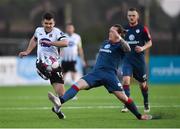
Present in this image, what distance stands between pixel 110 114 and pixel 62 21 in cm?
2682

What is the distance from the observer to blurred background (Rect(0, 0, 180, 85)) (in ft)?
115

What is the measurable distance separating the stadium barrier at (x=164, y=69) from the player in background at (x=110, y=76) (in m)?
21.3

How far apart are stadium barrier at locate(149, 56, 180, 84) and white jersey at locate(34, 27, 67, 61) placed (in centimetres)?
2066

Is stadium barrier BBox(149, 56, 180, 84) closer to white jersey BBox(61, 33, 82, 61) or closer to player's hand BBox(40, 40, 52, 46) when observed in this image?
white jersey BBox(61, 33, 82, 61)

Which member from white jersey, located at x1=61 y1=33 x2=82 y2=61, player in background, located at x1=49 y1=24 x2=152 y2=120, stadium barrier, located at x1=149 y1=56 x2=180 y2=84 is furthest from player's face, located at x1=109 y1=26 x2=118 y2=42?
stadium barrier, located at x1=149 y1=56 x2=180 y2=84

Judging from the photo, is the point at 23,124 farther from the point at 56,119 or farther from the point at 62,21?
the point at 62,21

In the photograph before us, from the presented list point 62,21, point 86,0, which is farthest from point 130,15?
point 86,0

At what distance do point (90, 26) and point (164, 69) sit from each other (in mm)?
14277

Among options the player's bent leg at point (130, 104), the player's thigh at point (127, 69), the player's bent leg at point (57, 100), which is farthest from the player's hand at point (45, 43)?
the player's thigh at point (127, 69)

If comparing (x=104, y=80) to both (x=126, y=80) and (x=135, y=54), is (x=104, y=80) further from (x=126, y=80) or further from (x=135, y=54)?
(x=135, y=54)

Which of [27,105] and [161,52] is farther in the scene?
[161,52]

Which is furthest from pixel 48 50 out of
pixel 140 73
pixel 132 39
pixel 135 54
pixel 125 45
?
pixel 140 73

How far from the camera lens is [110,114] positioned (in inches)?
671

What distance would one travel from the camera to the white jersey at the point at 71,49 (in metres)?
25.8
